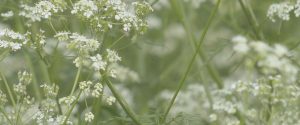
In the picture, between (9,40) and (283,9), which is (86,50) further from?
(283,9)

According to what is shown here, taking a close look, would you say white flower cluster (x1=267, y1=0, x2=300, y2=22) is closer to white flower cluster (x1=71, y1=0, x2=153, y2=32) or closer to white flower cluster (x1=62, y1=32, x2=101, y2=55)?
white flower cluster (x1=71, y1=0, x2=153, y2=32)

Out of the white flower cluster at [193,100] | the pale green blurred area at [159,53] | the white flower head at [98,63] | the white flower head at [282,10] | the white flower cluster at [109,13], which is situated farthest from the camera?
the white flower cluster at [193,100]

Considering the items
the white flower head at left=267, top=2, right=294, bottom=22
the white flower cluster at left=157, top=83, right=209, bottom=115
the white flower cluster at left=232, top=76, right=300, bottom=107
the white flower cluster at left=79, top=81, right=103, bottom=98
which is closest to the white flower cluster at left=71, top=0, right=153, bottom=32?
the white flower cluster at left=79, top=81, right=103, bottom=98


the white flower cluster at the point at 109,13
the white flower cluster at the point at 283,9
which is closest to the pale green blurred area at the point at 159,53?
the white flower cluster at the point at 283,9

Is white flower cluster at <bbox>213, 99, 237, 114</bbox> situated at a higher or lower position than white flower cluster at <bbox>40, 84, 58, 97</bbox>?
higher

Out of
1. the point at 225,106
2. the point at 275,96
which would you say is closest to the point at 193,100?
the point at 225,106

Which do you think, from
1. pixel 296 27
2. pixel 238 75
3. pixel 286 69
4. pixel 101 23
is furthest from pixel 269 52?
pixel 238 75

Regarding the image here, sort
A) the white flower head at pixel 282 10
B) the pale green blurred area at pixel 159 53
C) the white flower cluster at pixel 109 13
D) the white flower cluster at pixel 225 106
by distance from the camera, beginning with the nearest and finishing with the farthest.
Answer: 1. the white flower cluster at pixel 109 13
2. the white flower cluster at pixel 225 106
3. the white flower head at pixel 282 10
4. the pale green blurred area at pixel 159 53

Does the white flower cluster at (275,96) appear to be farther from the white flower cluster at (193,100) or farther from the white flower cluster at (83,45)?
the white flower cluster at (193,100)

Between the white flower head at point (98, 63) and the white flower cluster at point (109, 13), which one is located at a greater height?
the white flower cluster at point (109, 13)

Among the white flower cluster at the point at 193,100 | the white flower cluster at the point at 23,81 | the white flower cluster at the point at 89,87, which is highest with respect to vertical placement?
the white flower cluster at the point at 193,100

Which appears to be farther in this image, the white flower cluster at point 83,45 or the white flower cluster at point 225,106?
the white flower cluster at point 225,106
